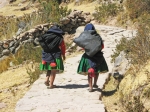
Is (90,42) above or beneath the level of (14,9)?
above

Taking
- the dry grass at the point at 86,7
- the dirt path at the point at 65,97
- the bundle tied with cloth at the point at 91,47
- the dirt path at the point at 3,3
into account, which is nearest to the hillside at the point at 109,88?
the dirt path at the point at 65,97

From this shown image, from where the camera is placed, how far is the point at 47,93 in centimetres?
712

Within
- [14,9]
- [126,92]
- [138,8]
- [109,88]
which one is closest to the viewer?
[126,92]

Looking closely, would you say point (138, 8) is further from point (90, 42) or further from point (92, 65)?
point (92, 65)

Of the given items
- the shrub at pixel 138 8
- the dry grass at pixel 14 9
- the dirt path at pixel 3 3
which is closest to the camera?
the shrub at pixel 138 8

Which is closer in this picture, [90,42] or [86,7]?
[90,42]

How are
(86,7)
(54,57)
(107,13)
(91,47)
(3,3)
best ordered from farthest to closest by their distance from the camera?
(3,3), (86,7), (107,13), (54,57), (91,47)

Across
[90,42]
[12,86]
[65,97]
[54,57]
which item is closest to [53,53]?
[54,57]

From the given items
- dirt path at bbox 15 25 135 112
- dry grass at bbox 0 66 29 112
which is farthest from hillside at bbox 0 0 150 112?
dirt path at bbox 15 25 135 112

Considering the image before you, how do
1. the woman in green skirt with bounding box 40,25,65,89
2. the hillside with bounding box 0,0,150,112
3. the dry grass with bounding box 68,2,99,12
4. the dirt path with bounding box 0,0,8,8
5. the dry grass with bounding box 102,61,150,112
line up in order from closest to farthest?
the dry grass with bounding box 102,61,150,112, the hillside with bounding box 0,0,150,112, the woman in green skirt with bounding box 40,25,65,89, the dry grass with bounding box 68,2,99,12, the dirt path with bounding box 0,0,8,8

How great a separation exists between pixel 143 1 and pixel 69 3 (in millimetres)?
9677

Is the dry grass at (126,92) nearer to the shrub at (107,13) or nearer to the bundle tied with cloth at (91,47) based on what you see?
the bundle tied with cloth at (91,47)

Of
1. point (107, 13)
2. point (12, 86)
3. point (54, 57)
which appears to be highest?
point (54, 57)

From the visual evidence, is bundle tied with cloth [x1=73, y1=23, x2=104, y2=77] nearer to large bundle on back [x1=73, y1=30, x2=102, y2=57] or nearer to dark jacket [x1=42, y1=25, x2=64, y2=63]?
large bundle on back [x1=73, y1=30, x2=102, y2=57]
